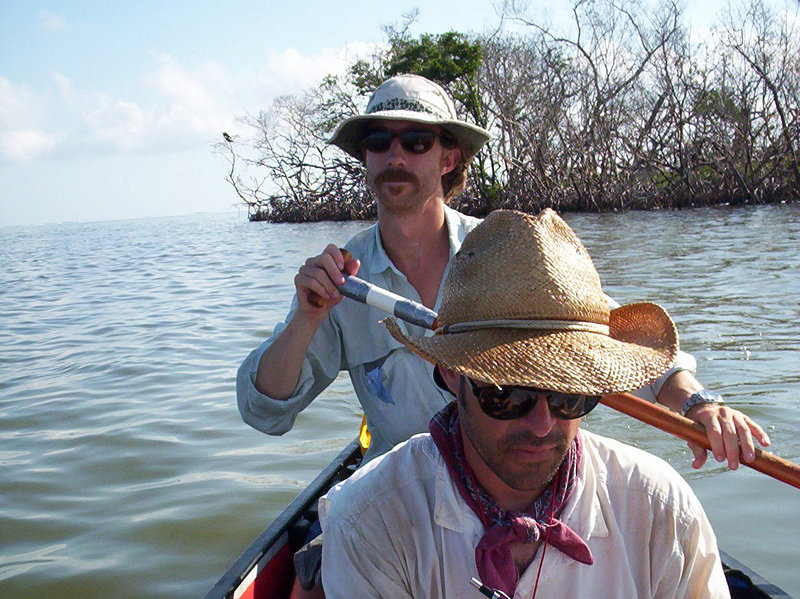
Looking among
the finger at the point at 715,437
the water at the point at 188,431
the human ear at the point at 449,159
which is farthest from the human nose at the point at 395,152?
the water at the point at 188,431

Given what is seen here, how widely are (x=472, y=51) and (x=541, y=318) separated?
94.3 feet

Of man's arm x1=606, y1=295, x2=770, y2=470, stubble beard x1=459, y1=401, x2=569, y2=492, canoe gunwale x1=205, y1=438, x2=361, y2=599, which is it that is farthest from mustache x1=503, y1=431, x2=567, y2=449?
canoe gunwale x1=205, y1=438, x2=361, y2=599

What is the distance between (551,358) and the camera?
60.2 inches

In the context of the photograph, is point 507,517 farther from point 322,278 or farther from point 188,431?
point 188,431

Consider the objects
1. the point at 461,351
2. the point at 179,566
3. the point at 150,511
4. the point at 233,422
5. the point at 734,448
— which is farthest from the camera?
the point at 233,422

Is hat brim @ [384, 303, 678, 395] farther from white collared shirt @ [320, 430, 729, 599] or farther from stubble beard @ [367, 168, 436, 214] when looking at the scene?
stubble beard @ [367, 168, 436, 214]

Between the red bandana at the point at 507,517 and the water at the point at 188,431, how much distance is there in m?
2.53

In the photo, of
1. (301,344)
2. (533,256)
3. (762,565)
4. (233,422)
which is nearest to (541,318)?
(533,256)

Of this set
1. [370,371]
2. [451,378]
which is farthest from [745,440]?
[370,371]

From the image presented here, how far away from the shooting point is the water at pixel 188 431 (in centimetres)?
422

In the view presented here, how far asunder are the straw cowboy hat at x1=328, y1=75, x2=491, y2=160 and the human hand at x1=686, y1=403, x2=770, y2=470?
153cm

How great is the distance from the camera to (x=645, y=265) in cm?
1329

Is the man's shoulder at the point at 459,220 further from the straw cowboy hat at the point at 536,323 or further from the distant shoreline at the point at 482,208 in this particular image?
the distant shoreline at the point at 482,208

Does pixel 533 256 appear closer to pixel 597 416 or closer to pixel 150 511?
pixel 150 511
